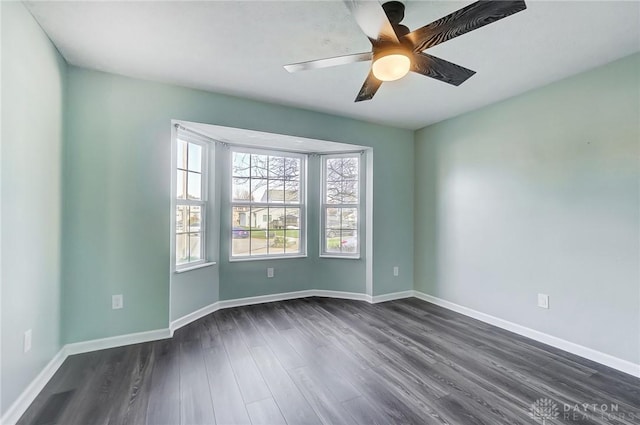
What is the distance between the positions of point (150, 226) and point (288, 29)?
211 centimetres

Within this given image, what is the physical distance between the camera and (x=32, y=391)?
1.82 m

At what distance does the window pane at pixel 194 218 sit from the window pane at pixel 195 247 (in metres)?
0.07

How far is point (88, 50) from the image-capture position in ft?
7.15

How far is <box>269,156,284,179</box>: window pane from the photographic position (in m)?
3.95

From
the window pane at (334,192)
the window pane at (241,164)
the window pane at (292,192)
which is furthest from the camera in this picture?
the window pane at (334,192)

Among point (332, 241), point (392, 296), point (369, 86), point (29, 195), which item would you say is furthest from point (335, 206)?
point (29, 195)

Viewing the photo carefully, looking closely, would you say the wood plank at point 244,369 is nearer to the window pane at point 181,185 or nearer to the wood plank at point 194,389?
the wood plank at point 194,389

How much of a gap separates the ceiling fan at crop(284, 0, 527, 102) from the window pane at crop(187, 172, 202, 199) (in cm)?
198

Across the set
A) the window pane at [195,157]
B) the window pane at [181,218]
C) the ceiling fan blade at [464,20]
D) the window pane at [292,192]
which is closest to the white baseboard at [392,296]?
the window pane at [292,192]

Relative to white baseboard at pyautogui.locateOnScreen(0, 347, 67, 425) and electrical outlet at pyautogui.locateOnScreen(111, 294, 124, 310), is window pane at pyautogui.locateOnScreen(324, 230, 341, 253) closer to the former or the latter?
electrical outlet at pyautogui.locateOnScreen(111, 294, 124, 310)

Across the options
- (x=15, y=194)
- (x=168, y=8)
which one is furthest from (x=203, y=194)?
(x=168, y=8)

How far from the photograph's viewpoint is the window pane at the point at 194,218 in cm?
326

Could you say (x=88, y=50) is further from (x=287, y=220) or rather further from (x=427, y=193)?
(x=427, y=193)

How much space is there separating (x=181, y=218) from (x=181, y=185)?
1.20ft
